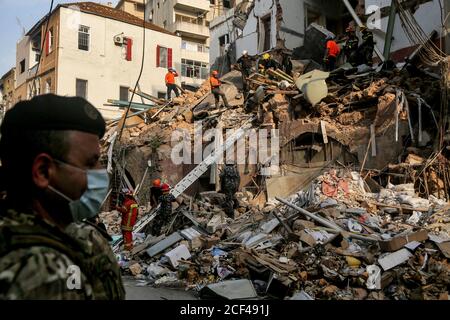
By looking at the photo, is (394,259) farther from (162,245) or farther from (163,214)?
(163,214)

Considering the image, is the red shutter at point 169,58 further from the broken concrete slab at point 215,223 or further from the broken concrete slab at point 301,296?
the broken concrete slab at point 301,296

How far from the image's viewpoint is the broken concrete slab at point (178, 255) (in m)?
7.15

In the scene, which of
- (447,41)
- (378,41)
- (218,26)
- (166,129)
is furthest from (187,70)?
(447,41)

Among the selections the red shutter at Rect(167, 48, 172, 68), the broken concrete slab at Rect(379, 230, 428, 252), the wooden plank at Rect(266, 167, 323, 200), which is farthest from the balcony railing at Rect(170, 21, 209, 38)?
the broken concrete slab at Rect(379, 230, 428, 252)

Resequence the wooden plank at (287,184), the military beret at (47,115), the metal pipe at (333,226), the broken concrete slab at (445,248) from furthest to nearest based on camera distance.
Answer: the wooden plank at (287,184), the metal pipe at (333,226), the broken concrete slab at (445,248), the military beret at (47,115)

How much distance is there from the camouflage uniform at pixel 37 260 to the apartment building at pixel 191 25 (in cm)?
3283

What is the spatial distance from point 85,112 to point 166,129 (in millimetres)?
15145

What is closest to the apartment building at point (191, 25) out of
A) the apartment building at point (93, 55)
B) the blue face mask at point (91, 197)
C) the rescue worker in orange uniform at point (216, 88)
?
the apartment building at point (93, 55)

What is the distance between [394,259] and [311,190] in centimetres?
401

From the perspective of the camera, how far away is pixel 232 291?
5031 mm

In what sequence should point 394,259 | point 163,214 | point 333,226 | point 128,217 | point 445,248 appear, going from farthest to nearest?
point 163,214
point 128,217
point 333,226
point 445,248
point 394,259

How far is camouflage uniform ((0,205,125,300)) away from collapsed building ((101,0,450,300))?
389cm

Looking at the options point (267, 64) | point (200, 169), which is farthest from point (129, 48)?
point (200, 169)

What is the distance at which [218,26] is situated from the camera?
90.2ft
